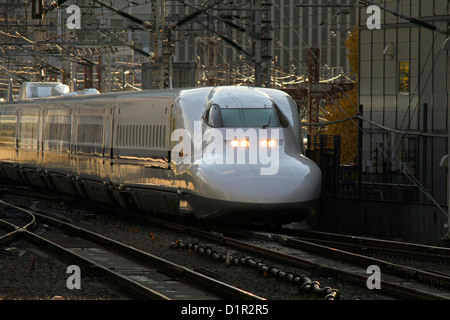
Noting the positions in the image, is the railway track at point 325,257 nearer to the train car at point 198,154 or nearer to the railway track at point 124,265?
the train car at point 198,154

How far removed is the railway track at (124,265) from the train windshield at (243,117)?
3111 millimetres

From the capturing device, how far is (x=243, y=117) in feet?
59.0

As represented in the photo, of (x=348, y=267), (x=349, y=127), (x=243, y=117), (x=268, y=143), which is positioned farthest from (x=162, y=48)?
(x=349, y=127)

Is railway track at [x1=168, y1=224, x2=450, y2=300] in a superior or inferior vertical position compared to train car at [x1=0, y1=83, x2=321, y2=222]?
inferior

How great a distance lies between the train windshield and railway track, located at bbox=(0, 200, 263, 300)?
10.2ft

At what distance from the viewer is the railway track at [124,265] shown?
11.3 meters

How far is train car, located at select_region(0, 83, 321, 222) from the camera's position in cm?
1669

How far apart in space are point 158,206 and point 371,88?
28.0 m

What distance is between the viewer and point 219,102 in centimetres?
1819

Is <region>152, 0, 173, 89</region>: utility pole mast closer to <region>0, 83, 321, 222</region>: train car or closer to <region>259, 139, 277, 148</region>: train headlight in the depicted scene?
<region>0, 83, 321, 222</region>: train car

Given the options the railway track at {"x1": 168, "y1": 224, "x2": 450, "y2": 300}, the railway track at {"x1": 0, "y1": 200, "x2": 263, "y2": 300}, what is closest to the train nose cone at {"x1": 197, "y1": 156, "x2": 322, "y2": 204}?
the railway track at {"x1": 168, "y1": 224, "x2": 450, "y2": 300}

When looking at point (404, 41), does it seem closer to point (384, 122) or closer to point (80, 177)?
point (384, 122)

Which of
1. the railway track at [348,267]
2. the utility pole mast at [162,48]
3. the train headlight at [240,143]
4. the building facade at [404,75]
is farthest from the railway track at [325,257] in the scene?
the building facade at [404,75]
